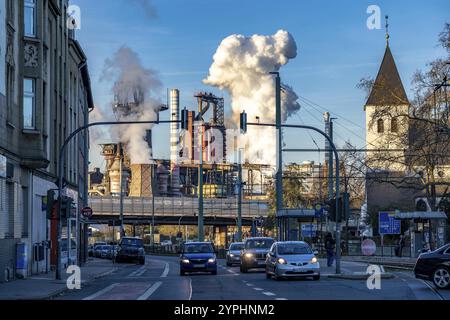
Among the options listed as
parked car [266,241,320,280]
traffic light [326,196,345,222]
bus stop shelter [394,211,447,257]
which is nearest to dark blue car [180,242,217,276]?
parked car [266,241,320,280]

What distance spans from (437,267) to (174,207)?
95.1 meters

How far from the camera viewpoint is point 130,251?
6406 centimetres

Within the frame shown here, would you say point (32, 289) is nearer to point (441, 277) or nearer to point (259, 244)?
point (441, 277)

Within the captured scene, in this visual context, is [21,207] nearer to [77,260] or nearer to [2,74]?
[2,74]

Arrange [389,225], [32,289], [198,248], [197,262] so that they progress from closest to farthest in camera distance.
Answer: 1. [32,289]
2. [197,262]
3. [198,248]
4. [389,225]

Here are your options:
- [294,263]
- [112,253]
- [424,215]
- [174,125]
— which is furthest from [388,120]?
[174,125]

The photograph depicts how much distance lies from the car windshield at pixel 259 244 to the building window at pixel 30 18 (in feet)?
51.7

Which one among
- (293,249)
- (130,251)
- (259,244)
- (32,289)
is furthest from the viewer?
(130,251)

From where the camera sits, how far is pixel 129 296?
24062 millimetres

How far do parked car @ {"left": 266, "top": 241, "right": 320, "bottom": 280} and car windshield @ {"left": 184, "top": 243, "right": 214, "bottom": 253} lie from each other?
812cm

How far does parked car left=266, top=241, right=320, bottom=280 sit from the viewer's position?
31891mm

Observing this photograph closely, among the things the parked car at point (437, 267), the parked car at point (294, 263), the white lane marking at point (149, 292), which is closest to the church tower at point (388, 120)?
the parked car at point (294, 263)
